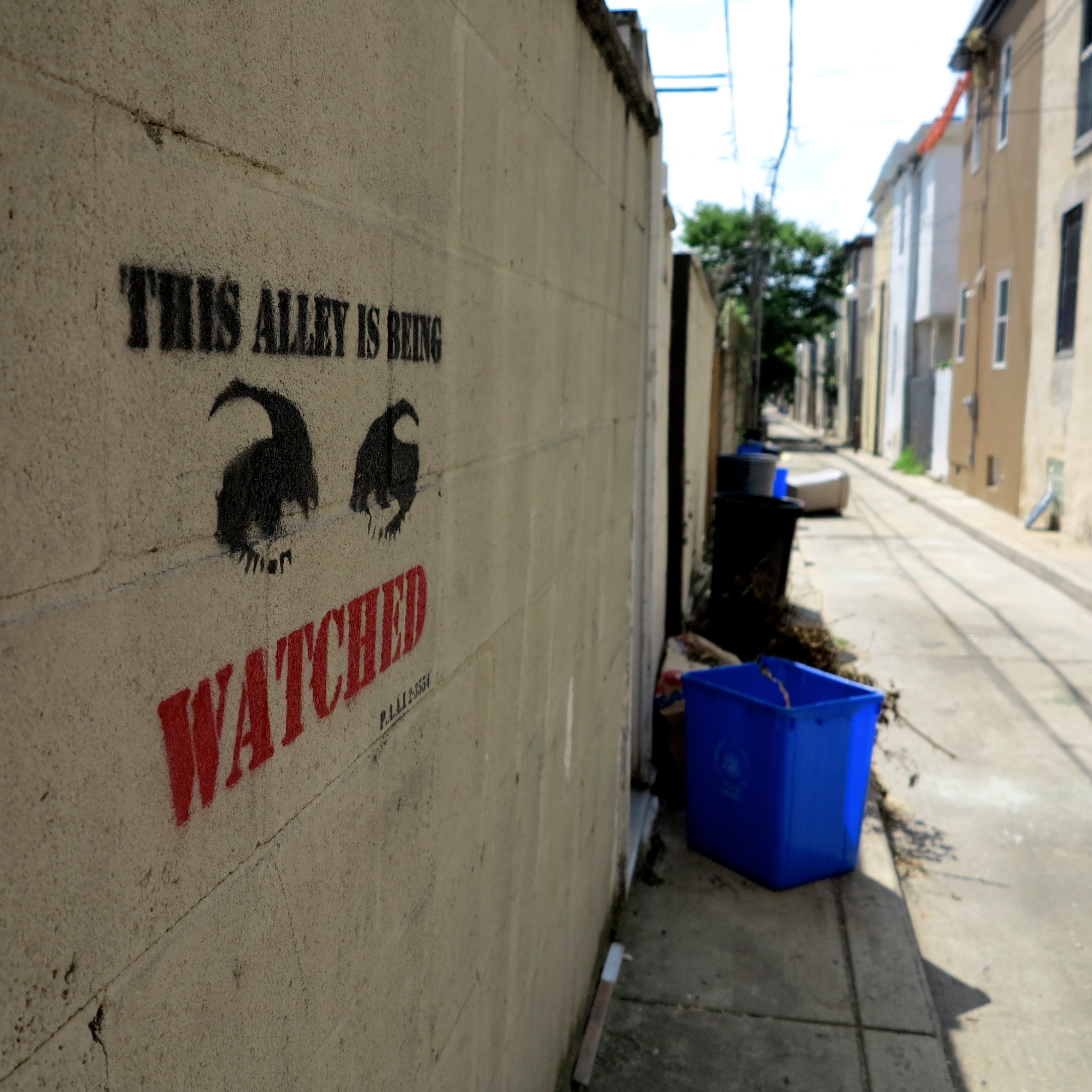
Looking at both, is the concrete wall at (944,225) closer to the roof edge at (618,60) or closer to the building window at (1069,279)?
the building window at (1069,279)

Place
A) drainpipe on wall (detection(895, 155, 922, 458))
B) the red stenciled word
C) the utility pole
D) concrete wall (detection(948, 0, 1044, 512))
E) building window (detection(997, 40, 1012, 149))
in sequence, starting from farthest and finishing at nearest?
drainpipe on wall (detection(895, 155, 922, 458)) → the utility pole → building window (detection(997, 40, 1012, 149)) → concrete wall (detection(948, 0, 1044, 512)) → the red stenciled word

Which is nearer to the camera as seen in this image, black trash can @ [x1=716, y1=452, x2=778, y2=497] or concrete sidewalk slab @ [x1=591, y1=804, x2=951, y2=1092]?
concrete sidewalk slab @ [x1=591, y1=804, x2=951, y2=1092]

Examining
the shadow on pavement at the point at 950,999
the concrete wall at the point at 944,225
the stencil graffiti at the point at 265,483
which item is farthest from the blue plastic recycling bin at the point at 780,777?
the concrete wall at the point at 944,225

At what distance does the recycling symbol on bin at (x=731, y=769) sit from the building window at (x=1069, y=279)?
10.8 metres

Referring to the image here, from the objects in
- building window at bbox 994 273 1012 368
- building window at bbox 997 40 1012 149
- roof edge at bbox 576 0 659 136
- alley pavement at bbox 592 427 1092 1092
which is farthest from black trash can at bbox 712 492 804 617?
building window at bbox 997 40 1012 149

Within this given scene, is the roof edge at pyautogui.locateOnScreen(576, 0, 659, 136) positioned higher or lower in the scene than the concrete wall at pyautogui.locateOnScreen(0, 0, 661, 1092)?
higher

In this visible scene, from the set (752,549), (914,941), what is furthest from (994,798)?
(752,549)

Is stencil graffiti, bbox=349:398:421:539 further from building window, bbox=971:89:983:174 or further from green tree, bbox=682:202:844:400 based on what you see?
green tree, bbox=682:202:844:400

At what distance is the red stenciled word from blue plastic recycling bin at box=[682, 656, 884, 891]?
118 inches

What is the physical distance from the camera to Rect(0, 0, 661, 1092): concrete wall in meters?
0.81

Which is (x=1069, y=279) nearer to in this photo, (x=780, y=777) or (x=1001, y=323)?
(x=1001, y=323)

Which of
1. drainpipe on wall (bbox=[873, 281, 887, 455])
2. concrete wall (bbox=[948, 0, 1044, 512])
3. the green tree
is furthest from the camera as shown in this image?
the green tree

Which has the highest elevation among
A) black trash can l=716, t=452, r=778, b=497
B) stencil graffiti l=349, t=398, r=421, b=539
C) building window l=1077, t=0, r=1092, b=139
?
building window l=1077, t=0, r=1092, b=139

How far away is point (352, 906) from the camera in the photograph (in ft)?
4.80
